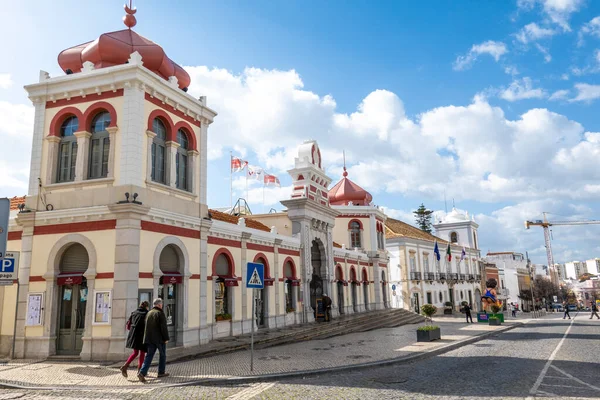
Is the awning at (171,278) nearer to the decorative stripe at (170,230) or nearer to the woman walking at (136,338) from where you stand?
the decorative stripe at (170,230)

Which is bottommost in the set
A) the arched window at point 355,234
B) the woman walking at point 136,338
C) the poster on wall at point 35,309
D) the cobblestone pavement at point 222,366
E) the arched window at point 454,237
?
the cobblestone pavement at point 222,366

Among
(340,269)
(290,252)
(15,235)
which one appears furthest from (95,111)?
(340,269)

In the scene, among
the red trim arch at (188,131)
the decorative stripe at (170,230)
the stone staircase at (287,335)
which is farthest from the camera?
the red trim arch at (188,131)

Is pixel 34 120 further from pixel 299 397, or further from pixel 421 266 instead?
pixel 421 266

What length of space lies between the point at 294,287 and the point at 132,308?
41.4 ft

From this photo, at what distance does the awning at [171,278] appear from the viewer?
1490cm

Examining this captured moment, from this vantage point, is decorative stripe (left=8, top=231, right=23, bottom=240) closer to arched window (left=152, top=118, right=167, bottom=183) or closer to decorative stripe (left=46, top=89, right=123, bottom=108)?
decorative stripe (left=46, top=89, right=123, bottom=108)

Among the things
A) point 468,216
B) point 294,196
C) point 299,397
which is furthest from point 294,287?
point 468,216

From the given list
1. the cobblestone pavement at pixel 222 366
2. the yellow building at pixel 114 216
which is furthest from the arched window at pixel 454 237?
the yellow building at pixel 114 216

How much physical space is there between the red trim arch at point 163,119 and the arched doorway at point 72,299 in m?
4.68

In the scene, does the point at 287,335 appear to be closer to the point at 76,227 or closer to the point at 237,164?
the point at 76,227

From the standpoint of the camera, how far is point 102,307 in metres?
13.4

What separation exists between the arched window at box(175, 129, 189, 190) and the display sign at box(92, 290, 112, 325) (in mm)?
4757

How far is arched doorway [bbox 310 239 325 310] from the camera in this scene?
91.0 ft
